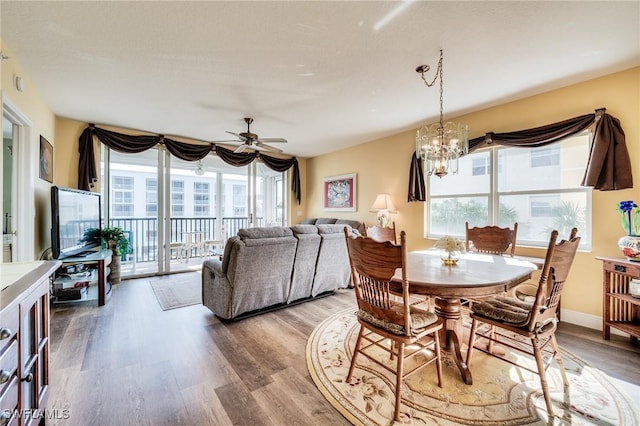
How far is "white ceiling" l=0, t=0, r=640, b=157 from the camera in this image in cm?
181

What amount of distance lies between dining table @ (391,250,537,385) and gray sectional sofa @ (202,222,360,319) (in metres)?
1.22

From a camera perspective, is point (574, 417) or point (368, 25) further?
point (368, 25)

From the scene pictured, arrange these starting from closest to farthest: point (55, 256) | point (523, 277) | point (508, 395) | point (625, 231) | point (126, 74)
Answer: point (508, 395)
point (523, 277)
point (625, 231)
point (126, 74)
point (55, 256)

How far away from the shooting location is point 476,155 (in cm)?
370

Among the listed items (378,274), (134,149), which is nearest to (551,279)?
(378,274)

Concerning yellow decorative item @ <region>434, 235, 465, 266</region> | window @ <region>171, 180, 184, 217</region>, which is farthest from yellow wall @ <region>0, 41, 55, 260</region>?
yellow decorative item @ <region>434, 235, 465, 266</region>

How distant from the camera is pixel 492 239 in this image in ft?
9.34

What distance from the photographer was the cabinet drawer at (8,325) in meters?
0.83

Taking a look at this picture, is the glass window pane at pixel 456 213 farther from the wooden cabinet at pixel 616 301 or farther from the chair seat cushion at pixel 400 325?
the chair seat cushion at pixel 400 325

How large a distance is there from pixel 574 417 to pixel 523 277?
31.3 inches

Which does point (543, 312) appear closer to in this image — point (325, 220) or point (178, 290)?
point (178, 290)

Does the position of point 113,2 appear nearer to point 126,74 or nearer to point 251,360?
point 126,74

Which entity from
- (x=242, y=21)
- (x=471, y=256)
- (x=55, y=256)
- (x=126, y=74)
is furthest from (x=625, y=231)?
(x=55, y=256)

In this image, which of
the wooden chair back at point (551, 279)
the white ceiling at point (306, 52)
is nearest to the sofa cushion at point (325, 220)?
the white ceiling at point (306, 52)
